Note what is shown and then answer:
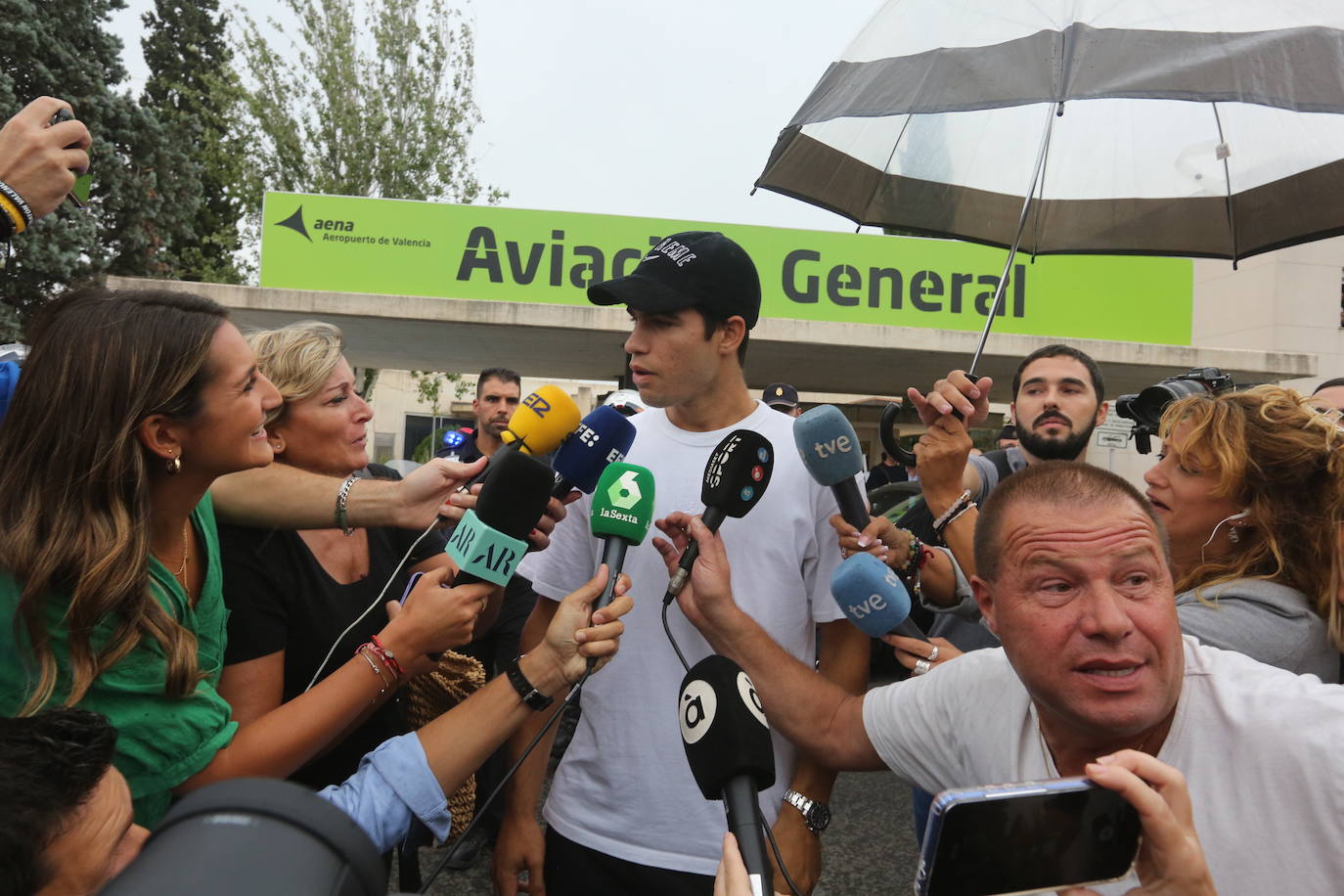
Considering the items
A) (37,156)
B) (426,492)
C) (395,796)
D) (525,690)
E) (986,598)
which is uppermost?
(37,156)

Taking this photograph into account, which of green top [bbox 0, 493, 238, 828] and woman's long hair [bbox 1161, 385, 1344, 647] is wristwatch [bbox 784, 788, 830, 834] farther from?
green top [bbox 0, 493, 238, 828]

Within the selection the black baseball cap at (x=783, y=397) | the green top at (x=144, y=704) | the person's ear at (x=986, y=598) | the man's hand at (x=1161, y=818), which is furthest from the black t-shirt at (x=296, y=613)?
the black baseball cap at (x=783, y=397)

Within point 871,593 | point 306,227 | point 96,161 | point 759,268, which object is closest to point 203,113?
point 96,161

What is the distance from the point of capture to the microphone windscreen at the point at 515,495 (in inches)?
66.7

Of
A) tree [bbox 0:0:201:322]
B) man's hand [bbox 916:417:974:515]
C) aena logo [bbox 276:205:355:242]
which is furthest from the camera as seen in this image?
tree [bbox 0:0:201:322]

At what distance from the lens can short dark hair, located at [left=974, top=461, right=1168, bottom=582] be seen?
146 centimetres

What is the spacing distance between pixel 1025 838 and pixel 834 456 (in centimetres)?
106

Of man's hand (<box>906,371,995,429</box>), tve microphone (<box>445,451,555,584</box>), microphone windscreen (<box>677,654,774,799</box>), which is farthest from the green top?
man's hand (<box>906,371,995,429</box>)

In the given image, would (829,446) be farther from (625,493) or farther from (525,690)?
→ (525,690)

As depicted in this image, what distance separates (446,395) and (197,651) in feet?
99.9

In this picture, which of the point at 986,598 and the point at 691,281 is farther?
the point at 691,281

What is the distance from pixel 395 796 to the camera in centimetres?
154

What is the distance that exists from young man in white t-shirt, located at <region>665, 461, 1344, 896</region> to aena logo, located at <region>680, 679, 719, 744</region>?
0.51 metres

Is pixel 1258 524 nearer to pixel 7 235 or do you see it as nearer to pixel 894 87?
pixel 894 87
